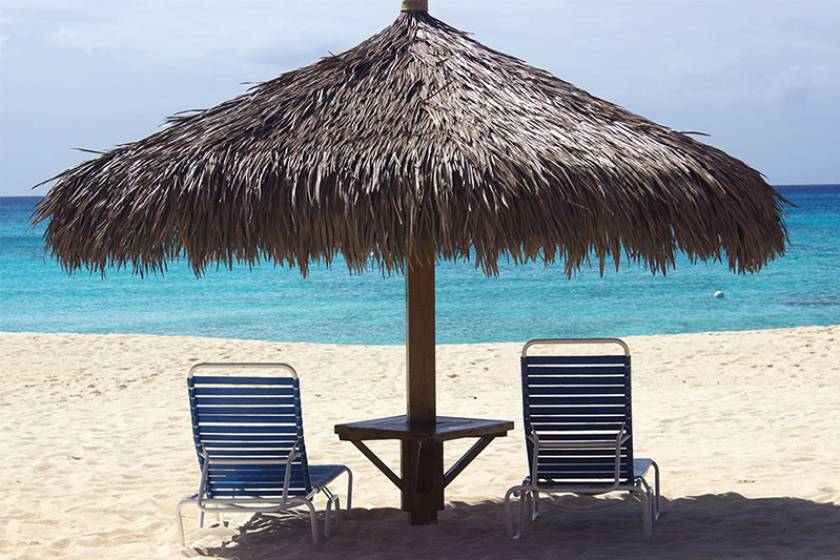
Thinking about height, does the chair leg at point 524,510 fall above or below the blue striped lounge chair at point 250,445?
below

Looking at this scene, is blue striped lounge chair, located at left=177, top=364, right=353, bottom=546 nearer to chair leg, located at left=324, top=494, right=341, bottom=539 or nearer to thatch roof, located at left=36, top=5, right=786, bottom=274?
Result: chair leg, located at left=324, top=494, right=341, bottom=539

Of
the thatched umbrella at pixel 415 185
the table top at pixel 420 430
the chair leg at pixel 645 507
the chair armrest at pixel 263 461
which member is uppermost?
the thatched umbrella at pixel 415 185

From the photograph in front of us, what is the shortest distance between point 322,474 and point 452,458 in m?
2.19

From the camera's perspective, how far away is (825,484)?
5.59 m

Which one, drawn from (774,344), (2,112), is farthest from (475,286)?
(2,112)

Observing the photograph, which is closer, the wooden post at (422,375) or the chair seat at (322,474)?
the chair seat at (322,474)

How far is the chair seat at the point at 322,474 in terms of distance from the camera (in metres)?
4.54

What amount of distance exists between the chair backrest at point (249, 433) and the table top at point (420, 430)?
0.24 metres

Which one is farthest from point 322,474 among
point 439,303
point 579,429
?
point 439,303

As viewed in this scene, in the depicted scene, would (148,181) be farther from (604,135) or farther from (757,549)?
(757,549)

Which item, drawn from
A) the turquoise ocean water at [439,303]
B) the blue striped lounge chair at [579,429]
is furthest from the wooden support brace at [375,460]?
the turquoise ocean water at [439,303]

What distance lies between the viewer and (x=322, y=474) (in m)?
4.69

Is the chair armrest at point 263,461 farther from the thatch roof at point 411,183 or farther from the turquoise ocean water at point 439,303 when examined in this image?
the turquoise ocean water at point 439,303

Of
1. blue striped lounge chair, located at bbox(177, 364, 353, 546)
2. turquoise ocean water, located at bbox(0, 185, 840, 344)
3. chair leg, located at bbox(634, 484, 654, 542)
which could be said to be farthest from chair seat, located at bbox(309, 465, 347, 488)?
turquoise ocean water, located at bbox(0, 185, 840, 344)
